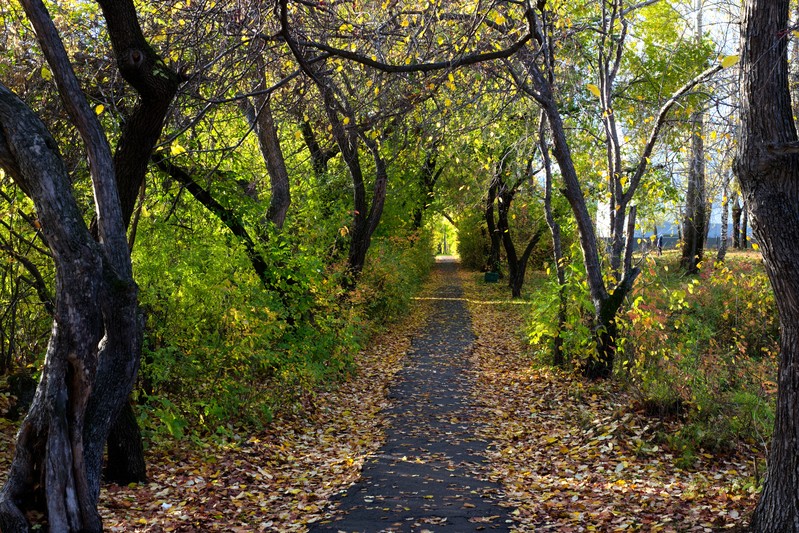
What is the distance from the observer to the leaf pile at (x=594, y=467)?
591cm

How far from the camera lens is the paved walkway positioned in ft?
19.5

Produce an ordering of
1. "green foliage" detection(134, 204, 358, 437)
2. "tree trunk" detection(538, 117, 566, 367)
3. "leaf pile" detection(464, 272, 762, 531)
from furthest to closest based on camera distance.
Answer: "tree trunk" detection(538, 117, 566, 367), "green foliage" detection(134, 204, 358, 437), "leaf pile" detection(464, 272, 762, 531)

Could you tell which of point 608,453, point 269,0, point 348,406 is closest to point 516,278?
point 348,406

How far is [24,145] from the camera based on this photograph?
14.2 feet

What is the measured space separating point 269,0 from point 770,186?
15.4ft

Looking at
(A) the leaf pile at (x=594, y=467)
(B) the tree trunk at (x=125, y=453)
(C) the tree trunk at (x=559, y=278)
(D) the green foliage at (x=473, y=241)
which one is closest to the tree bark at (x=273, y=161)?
(C) the tree trunk at (x=559, y=278)

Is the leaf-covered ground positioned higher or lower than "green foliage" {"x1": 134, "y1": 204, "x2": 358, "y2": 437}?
lower

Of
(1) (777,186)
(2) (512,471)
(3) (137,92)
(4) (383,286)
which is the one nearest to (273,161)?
(3) (137,92)

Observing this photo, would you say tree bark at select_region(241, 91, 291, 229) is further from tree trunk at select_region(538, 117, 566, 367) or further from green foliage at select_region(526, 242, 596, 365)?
green foliage at select_region(526, 242, 596, 365)

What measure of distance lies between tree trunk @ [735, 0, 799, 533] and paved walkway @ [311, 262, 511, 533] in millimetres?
2063

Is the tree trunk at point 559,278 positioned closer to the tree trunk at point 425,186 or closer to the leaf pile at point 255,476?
the leaf pile at point 255,476

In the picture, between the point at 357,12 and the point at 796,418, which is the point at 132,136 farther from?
the point at 796,418

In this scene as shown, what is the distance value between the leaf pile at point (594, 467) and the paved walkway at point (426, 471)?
30 cm

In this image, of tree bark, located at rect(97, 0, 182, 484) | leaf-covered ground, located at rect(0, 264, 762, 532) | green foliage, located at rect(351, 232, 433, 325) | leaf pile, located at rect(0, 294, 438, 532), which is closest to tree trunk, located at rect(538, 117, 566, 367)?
leaf-covered ground, located at rect(0, 264, 762, 532)
